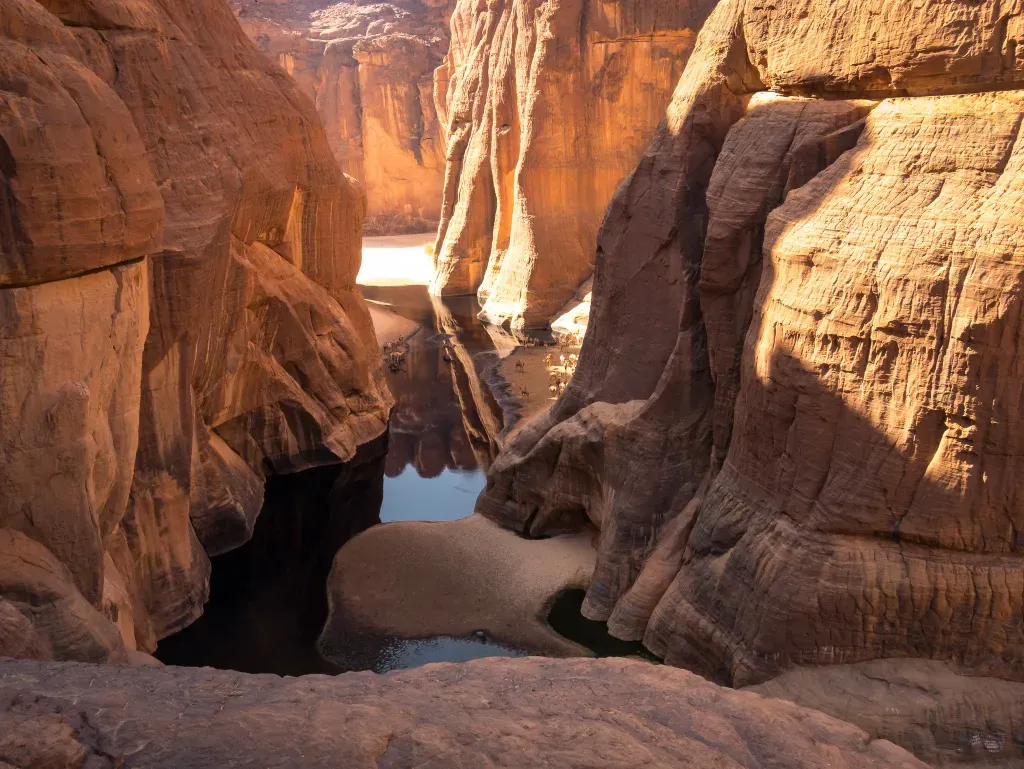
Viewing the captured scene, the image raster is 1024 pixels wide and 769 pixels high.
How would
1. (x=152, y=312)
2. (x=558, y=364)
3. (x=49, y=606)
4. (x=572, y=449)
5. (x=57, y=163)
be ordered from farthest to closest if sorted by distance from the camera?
(x=558, y=364) < (x=572, y=449) < (x=152, y=312) < (x=57, y=163) < (x=49, y=606)

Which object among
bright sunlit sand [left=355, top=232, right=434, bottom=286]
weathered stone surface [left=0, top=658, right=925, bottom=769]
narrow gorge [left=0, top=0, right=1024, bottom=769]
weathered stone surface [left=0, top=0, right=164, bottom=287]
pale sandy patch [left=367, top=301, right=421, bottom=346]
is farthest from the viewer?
bright sunlit sand [left=355, top=232, right=434, bottom=286]

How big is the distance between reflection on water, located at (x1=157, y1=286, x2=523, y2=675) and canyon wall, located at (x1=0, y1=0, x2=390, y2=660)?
0.51m

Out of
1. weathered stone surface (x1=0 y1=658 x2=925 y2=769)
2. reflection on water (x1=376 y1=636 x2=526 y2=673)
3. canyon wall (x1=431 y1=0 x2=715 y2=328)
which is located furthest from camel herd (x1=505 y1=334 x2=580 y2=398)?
weathered stone surface (x1=0 y1=658 x2=925 y2=769)

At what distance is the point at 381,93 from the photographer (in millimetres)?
49719

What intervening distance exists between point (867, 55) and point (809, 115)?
945 mm

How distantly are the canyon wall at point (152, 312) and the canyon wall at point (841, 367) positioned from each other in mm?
6387

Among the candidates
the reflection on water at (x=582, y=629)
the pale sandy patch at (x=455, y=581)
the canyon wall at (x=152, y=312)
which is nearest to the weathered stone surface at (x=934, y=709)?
the reflection on water at (x=582, y=629)

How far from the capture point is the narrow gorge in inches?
273

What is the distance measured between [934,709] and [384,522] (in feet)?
34.2

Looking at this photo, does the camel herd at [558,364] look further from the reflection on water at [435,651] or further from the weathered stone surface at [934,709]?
the weathered stone surface at [934,709]

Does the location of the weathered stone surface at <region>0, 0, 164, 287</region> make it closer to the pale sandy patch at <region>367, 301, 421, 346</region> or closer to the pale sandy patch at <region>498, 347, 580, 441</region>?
the pale sandy patch at <region>498, 347, 580, 441</region>

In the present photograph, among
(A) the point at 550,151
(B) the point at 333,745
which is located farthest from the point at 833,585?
(A) the point at 550,151

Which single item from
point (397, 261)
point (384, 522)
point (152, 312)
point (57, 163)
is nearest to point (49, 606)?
point (57, 163)

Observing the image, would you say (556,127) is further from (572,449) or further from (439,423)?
(572,449)
